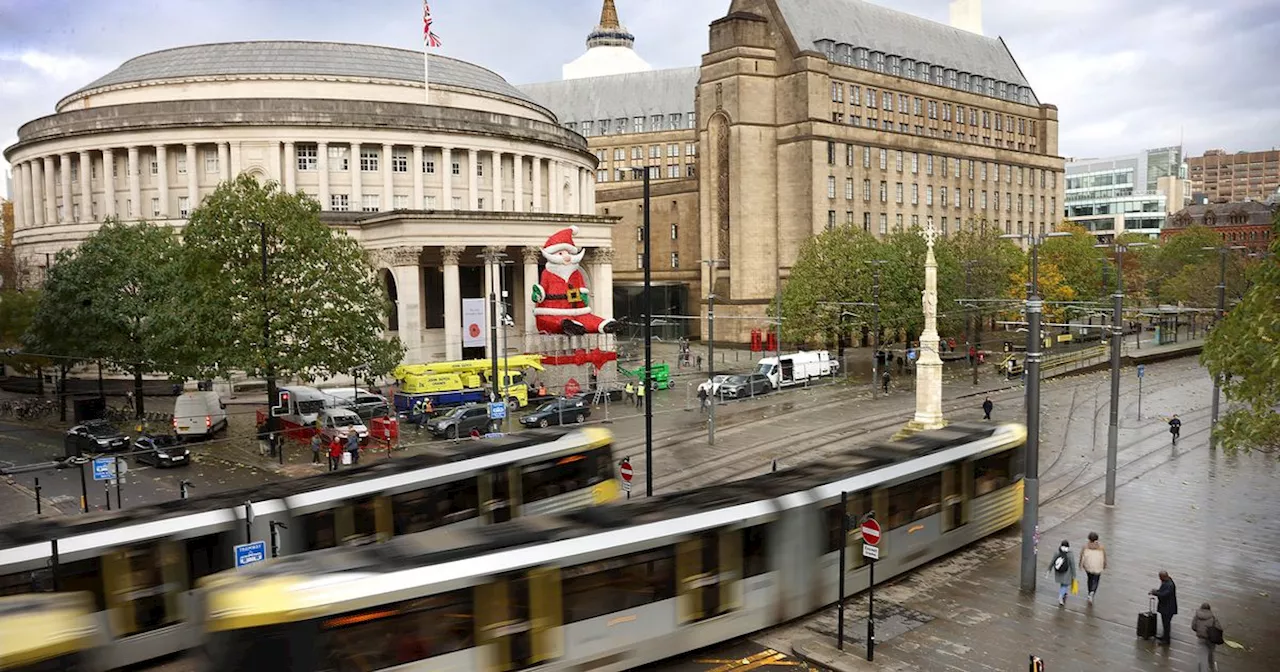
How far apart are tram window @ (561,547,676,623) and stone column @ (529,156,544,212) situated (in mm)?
70702

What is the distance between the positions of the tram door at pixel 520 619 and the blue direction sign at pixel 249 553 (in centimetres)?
573

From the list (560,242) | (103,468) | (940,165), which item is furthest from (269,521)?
(940,165)

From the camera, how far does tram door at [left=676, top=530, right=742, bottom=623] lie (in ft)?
54.4

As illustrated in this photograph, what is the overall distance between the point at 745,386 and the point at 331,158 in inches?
1580

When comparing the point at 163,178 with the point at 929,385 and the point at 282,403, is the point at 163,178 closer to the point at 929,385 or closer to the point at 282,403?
the point at 282,403

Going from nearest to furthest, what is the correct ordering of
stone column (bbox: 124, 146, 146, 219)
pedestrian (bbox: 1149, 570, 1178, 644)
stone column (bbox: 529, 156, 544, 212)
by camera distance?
pedestrian (bbox: 1149, 570, 1178, 644) < stone column (bbox: 124, 146, 146, 219) < stone column (bbox: 529, 156, 544, 212)

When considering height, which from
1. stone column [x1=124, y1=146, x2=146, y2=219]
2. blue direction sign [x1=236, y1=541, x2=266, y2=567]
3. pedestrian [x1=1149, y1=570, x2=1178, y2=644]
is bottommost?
pedestrian [x1=1149, y1=570, x2=1178, y2=644]

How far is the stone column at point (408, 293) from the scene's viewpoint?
208 ft

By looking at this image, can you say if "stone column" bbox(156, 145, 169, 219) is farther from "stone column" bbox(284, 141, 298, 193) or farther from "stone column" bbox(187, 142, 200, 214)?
"stone column" bbox(284, 141, 298, 193)

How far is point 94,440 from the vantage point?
3828 cm

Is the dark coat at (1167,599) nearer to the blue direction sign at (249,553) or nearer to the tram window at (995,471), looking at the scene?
the tram window at (995,471)

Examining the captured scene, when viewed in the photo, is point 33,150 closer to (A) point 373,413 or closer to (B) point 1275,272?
(A) point 373,413

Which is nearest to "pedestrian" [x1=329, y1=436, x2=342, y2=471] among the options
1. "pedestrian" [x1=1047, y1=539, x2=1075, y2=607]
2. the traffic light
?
the traffic light

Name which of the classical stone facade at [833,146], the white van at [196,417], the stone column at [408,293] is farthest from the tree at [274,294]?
the classical stone facade at [833,146]
